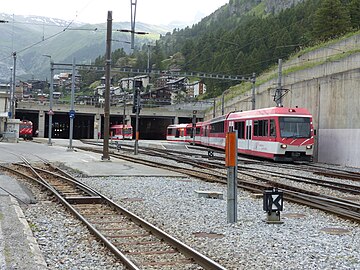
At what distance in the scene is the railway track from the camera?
24.7 ft

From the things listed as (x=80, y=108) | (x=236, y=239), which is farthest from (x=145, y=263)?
(x=80, y=108)

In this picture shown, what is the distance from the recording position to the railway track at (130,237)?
7.52 meters

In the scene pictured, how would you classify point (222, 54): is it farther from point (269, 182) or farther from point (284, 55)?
point (269, 182)

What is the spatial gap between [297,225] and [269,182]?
315 inches

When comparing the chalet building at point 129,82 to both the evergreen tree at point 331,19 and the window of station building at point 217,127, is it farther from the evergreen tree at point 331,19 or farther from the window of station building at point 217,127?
the window of station building at point 217,127

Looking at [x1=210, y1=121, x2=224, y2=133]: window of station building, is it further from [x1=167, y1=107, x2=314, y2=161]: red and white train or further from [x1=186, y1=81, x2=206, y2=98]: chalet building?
[x1=186, y1=81, x2=206, y2=98]: chalet building

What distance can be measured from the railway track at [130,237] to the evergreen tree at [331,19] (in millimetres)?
67116

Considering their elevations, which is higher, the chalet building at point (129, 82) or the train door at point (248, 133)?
the chalet building at point (129, 82)

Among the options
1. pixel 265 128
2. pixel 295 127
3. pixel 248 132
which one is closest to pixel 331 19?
pixel 248 132

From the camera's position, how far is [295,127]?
29.7 m

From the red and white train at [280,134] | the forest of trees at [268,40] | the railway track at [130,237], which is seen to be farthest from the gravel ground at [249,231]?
the forest of trees at [268,40]

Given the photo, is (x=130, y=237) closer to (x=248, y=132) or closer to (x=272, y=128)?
(x=272, y=128)

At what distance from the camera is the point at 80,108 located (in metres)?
94.2

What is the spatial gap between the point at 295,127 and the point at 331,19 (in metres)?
52.4
